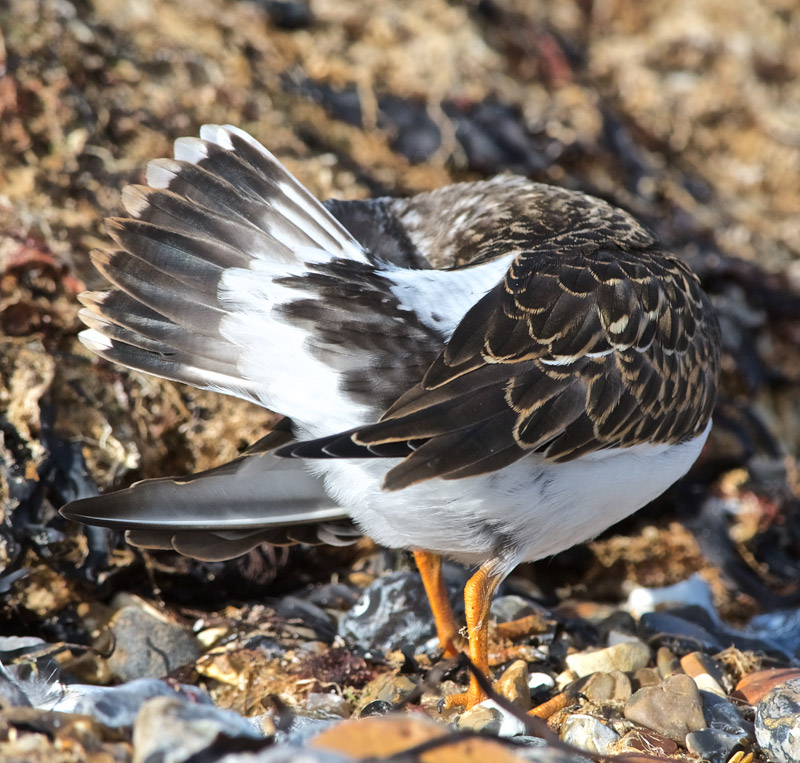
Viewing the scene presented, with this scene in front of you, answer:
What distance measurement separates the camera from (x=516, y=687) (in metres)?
2.99

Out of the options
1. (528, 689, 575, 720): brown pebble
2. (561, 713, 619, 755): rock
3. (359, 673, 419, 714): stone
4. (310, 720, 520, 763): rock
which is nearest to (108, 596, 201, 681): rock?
(359, 673, 419, 714): stone

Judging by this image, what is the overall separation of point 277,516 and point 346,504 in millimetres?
310

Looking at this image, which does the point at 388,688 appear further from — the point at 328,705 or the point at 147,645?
the point at 147,645

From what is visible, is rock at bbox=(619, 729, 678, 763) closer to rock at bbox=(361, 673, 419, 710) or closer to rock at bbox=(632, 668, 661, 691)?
rock at bbox=(632, 668, 661, 691)

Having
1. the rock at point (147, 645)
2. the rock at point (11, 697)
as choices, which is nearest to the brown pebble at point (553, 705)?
the rock at point (147, 645)

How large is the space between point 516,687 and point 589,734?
1.04 feet

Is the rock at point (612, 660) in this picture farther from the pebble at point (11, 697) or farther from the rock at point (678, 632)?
the pebble at point (11, 697)

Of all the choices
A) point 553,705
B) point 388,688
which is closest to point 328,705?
point 388,688

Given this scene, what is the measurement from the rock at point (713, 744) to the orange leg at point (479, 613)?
67 centimetres

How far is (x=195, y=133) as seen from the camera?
16.1ft

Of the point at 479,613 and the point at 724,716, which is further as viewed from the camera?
the point at 479,613

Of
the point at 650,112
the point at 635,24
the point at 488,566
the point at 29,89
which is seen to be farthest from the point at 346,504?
the point at 635,24

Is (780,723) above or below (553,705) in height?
above

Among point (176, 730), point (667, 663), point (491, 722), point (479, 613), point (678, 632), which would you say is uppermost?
point (176, 730)
